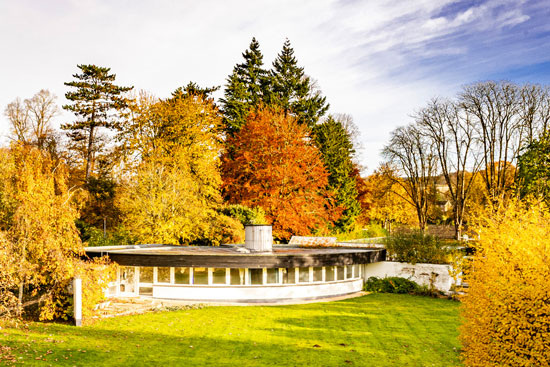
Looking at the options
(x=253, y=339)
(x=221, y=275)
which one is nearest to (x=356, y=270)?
(x=221, y=275)

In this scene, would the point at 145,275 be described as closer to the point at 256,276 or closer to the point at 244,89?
the point at 256,276

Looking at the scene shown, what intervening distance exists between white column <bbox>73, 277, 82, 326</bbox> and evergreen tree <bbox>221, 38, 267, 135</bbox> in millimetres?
27532

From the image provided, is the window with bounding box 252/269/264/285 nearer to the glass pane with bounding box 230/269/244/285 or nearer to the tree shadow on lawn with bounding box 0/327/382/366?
the glass pane with bounding box 230/269/244/285

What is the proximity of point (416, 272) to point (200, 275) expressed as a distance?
12.2 metres

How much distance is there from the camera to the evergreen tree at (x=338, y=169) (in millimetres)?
45469

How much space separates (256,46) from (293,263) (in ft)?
115

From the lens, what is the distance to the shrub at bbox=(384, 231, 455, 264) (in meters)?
24.0

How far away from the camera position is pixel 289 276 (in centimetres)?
2091

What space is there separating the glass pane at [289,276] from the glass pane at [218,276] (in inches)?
121

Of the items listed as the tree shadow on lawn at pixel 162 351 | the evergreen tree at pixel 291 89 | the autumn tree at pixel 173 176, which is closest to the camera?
the tree shadow on lawn at pixel 162 351

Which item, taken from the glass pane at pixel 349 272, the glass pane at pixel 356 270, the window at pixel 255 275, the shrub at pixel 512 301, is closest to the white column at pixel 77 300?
the window at pixel 255 275

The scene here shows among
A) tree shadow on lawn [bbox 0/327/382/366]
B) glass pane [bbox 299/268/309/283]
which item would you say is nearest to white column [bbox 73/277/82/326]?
tree shadow on lawn [bbox 0/327/382/366]

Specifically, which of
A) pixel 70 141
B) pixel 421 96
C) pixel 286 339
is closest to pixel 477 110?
pixel 421 96

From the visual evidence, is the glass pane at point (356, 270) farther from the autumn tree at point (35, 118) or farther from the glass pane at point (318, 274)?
the autumn tree at point (35, 118)
